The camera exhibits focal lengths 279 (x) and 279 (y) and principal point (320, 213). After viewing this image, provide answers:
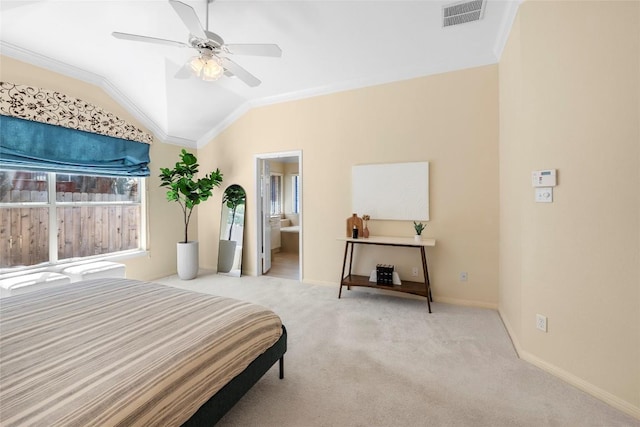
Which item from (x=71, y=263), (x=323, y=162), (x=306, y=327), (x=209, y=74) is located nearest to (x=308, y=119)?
(x=323, y=162)

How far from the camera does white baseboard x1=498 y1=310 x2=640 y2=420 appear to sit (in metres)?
1.64

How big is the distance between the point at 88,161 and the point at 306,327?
3485 millimetres

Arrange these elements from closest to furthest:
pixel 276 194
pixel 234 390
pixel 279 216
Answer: pixel 234 390 → pixel 279 216 → pixel 276 194

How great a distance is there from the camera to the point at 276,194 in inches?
298

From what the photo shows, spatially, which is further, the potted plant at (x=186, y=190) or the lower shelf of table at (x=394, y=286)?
the potted plant at (x=186, y=190)

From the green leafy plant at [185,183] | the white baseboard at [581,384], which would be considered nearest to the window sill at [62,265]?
the green leafy plant at [185,183]

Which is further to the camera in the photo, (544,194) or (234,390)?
(544,194)

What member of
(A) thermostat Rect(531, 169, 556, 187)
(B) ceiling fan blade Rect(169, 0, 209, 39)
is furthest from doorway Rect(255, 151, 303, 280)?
(A) thermostat Rect(531, 169, 556, 187)

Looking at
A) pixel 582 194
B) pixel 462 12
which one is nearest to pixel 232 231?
pixel 462 12

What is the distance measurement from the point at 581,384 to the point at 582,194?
1.26 metres

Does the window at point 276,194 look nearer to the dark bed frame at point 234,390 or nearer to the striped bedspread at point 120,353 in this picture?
the striped bedspread at point 120,353

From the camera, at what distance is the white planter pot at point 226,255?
188 inches

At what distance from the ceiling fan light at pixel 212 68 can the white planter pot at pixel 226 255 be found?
9.62 ft

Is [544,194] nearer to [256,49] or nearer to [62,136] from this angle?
[256,49]
